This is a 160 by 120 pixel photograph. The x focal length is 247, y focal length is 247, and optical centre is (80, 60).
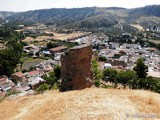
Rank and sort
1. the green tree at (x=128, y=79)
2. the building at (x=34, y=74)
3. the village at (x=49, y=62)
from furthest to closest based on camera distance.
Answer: the building at (x=34, y=74) → the village at (x=49, y=62) → the green tree at (x=128, y=79)

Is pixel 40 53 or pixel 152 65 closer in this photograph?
pixel 152 65

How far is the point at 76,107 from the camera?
16219 mm

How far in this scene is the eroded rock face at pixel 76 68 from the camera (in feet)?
77.1

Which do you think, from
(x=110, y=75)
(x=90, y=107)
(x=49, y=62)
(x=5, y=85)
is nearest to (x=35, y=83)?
(x=5, y=85)

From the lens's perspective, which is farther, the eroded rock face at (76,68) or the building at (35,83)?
the building at (35,83)

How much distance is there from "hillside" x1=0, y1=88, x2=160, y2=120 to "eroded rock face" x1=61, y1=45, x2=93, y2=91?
435 cm

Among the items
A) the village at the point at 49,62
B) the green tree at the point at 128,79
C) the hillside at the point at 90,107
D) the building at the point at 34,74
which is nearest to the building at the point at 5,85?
the village at the point at 49,62

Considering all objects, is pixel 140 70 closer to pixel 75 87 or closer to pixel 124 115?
pixel 75 87

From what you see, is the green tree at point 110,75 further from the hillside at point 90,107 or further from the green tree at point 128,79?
the hillside at point 90,107

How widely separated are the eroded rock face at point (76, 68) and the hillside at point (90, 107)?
435 cm

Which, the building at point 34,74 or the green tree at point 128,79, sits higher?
the green tree at point 128,79

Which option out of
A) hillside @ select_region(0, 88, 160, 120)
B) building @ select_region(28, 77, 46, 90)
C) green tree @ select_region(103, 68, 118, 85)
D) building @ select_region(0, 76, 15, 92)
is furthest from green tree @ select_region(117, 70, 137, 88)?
hillside @ select_region(0, 88, 160, 120)

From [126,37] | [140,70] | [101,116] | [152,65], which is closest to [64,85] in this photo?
[101,116]

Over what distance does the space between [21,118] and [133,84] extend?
3361 centimetres
